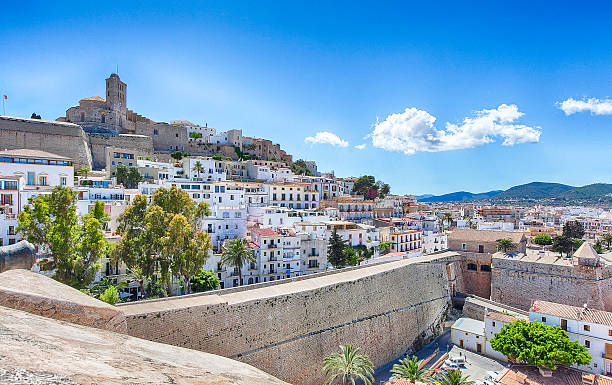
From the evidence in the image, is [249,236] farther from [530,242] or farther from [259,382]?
[530,242]

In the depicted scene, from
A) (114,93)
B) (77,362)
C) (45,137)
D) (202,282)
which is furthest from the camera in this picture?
(114,93)

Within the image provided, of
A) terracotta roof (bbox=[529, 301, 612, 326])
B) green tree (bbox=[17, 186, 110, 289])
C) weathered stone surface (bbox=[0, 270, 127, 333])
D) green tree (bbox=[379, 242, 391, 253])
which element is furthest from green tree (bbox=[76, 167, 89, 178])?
terracotta roof (bbox=[529, 301, 612, 326])

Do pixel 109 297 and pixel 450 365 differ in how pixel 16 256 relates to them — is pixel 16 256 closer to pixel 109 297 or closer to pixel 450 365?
pixel 109 297

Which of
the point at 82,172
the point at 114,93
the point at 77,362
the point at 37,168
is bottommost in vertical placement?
the point at 77,362

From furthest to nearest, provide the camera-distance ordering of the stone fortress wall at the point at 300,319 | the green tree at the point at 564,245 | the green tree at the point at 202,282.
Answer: the green tree at the point at 564,245
the green tree at the point at 202,282
the stone fortress wall at the point at 300,319

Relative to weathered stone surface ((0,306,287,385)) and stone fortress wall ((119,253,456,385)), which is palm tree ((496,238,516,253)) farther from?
weathered stone surface ((0,306,287,385))

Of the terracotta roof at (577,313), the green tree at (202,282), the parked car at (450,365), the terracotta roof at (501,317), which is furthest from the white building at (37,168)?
the terracotta roof at (577,313)

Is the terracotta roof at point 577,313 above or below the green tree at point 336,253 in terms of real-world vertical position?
below

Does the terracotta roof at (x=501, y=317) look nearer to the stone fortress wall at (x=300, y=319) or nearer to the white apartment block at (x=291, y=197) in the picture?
the stone fortress wall at (x=300, y=319)

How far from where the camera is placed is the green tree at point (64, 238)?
617 inches

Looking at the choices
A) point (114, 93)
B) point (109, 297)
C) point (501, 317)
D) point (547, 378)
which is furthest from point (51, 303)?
point (114, 93)

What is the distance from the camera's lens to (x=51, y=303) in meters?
5.59

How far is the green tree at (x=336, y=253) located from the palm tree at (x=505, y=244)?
1482 cm

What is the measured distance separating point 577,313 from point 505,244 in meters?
10.6
